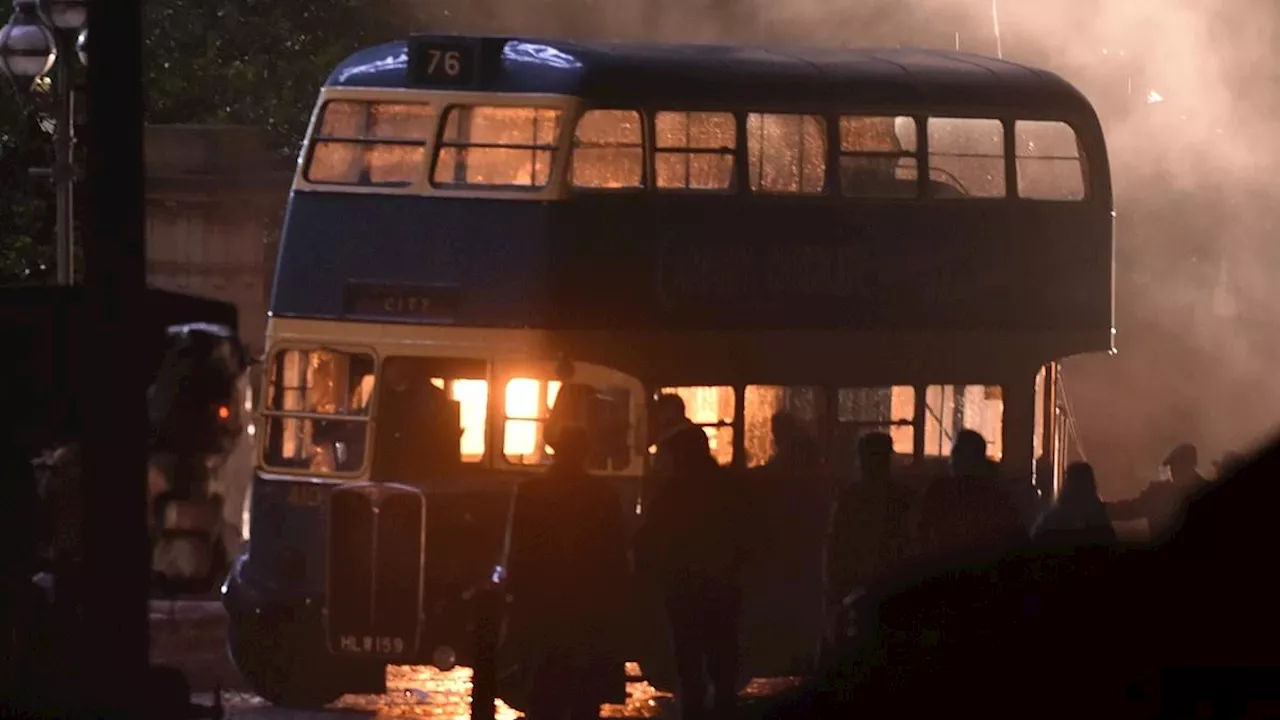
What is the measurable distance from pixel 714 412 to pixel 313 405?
2071mm

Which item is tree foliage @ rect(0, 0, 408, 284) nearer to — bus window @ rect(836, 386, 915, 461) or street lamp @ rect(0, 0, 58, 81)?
street lamp @ rect(0, 0, 58, 81)

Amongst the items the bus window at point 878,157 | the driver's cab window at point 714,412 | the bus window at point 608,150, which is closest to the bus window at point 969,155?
the bus window at point 878,157

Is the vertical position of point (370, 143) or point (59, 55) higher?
point (59, 55)

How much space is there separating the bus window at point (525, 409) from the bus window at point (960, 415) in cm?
260

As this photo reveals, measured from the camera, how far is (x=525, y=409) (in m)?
16.6

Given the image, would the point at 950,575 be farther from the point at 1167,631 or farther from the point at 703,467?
the point at 1167,631

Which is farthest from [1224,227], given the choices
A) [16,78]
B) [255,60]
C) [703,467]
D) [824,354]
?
[703,467]

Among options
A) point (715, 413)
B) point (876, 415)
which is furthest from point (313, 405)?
point (876, 415)

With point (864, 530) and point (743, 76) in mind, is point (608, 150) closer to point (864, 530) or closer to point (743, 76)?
point (743, 76)

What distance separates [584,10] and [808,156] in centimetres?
1805

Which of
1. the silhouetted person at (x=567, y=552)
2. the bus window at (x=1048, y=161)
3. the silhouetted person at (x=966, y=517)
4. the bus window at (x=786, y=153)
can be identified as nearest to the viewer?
the silhouetted person at (x=567, y=552)

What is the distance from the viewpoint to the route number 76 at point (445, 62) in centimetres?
1673

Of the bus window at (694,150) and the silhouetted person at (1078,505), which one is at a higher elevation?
the bus window at (694,150)

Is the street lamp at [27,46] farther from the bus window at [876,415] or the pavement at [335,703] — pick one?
the bus window at [876,415]
